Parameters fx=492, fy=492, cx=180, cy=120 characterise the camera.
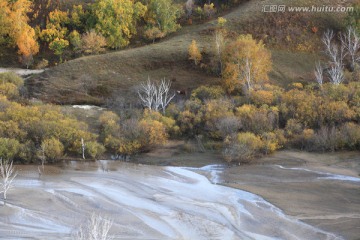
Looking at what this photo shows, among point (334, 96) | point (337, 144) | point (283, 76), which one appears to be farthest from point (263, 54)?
point (337, 144)

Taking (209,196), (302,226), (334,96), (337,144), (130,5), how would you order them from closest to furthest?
(302,226)
(209,196)
(337,144)
(334,96)
(130,5)

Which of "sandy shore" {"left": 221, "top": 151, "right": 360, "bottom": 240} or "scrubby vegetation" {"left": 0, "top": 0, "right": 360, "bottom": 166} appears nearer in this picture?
"sandy shore" {"left": 221, "top": 151, "right": 360, "bottom": 240}

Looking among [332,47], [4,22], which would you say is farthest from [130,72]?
[4,22]

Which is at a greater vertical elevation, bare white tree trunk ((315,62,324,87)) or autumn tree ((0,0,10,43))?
autumn tree ((0,0,10,43))

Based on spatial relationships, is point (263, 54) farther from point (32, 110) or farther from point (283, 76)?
point (32, 110)

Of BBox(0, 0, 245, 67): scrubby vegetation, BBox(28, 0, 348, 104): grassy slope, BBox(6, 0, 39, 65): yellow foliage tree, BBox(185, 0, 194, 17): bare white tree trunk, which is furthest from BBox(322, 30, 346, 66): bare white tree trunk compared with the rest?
BBox(6, 0, 39, 65): yellow foliage tree

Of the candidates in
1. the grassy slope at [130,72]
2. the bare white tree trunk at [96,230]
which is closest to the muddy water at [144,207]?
the bare white tree trunk at [96,230]

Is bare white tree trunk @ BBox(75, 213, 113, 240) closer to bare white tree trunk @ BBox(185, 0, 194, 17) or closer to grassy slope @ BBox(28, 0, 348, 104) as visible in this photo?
grassy slope @ BBox(28, 0, 348, 104)
